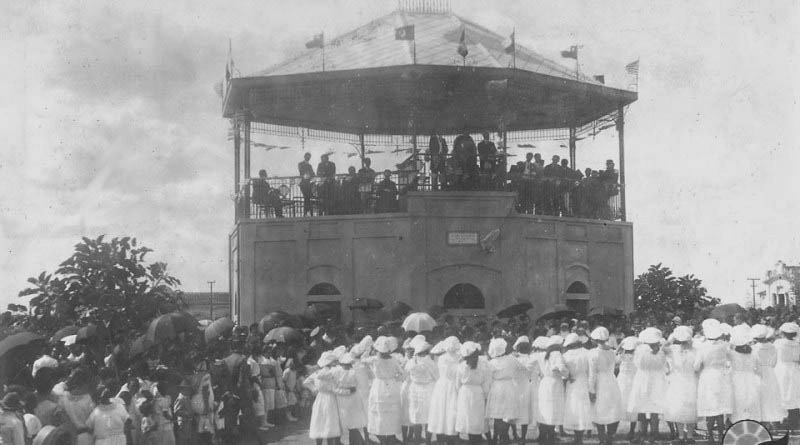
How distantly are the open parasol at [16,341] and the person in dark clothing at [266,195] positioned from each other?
14559mm

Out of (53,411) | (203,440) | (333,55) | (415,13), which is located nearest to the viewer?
(53,411)

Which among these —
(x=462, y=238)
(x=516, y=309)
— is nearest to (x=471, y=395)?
(x=516, y=309)

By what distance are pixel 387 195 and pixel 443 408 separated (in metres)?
12.3

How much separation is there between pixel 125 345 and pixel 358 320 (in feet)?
37.6

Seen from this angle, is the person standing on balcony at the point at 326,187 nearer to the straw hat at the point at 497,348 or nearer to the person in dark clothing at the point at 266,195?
the person in dark clothing at the point at 266,195

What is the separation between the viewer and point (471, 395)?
53.1 ft

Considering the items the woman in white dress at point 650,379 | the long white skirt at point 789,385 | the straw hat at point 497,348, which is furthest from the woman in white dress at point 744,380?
the straw hat at point 497,348

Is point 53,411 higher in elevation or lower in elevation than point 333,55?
lower

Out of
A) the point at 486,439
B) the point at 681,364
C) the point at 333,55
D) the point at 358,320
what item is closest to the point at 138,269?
the point at 486,439

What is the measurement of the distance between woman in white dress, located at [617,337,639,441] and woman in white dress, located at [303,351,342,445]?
496cm

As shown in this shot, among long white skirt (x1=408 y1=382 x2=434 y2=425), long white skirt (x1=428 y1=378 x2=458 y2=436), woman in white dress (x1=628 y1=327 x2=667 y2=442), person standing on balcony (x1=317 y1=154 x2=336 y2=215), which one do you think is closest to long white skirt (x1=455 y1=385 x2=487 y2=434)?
long white skirt (x1=428 y1=378 x2=458 y2=436)

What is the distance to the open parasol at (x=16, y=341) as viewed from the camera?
13953 mm

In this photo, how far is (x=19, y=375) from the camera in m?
13.7

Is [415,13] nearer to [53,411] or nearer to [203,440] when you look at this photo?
[203,440]
